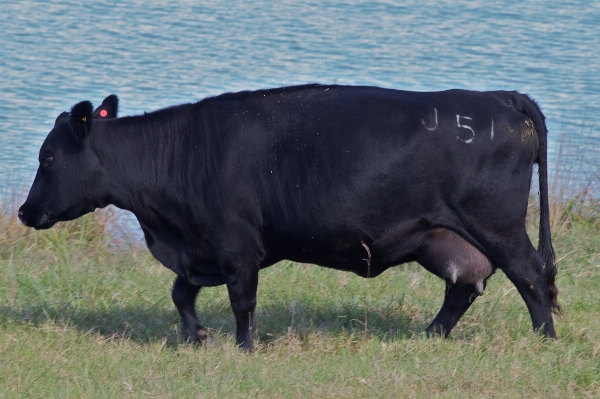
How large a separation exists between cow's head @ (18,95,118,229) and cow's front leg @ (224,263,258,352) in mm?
1028

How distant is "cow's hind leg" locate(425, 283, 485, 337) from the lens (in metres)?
6.35

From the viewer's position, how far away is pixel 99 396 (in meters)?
5.07

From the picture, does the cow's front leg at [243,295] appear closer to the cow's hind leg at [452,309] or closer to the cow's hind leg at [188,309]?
the cow's hind leg at [188,309]

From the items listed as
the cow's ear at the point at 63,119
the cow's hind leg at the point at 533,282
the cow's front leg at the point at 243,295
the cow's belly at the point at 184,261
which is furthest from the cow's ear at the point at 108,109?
the cow's hind leg at the point at 533,282

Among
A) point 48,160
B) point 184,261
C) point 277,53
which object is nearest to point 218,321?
point 184,261

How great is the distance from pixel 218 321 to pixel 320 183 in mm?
1528

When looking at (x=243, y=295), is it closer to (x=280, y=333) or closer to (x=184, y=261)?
(x=184, y=261)

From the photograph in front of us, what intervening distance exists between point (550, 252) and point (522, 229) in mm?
417

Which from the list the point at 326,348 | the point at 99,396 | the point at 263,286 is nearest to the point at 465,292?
the point at 326,348

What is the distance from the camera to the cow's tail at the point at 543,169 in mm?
6000

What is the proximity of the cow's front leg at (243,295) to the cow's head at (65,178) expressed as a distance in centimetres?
103

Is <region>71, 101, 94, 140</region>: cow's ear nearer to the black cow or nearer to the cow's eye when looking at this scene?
the black cow

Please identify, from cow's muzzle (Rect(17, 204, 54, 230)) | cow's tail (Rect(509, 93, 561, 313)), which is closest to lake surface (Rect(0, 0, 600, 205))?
cow's muzzle (Rect(17, 204, 54, 230))

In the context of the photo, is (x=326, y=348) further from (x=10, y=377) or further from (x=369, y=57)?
(x=369, y=57)
